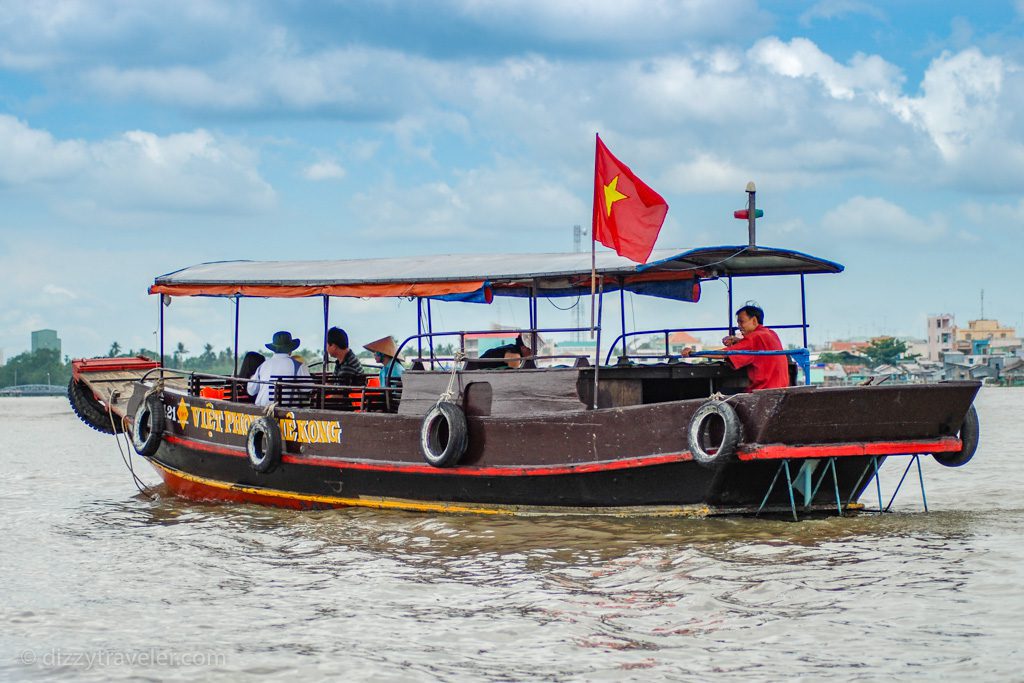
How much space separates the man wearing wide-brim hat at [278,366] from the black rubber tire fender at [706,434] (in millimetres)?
4585

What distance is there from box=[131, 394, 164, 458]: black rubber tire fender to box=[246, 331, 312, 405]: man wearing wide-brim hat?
4.13ft

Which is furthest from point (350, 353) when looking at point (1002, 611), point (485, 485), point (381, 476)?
point (1002, 611)

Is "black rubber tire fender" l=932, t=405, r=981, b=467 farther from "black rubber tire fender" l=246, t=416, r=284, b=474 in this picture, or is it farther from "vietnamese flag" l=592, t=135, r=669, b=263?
"black rubber tire fender" l=246, t=416, r=284, b=474

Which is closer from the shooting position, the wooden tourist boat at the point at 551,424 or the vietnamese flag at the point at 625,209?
the wooden tourist boat at the point at 551,424

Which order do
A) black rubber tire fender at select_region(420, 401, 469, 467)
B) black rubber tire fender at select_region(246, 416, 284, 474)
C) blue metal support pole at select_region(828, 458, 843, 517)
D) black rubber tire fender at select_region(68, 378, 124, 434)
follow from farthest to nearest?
black rubber tire fender at select_region(68, 378, 124, 434) → black rubber tire fender at select_region(246, 416, 284, 474) → black rubber tire fender at select_region(420, 401, 469, 467) → blue metal support pole at select_region(828, 458, 843, 517)

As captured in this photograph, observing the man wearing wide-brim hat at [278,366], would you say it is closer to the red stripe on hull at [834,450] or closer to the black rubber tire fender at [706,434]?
the black rubber tire fender at [706,434]

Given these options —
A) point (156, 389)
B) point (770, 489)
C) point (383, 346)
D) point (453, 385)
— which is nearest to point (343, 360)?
point (383, 346)

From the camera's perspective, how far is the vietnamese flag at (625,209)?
30.3ft

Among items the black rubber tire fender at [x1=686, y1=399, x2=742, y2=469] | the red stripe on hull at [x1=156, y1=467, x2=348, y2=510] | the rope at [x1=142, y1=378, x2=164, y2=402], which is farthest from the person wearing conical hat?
the black rubber tire fender at [x1=686, y1=399, x2=742, y2=469]

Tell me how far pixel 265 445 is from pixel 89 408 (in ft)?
13.8

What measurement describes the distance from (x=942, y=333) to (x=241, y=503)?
368 ft

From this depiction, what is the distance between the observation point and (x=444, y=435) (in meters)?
9.96

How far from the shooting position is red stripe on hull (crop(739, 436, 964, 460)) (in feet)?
27.7

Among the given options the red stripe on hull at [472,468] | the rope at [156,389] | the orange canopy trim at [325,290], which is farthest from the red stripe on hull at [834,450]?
the rope at [156,389]
